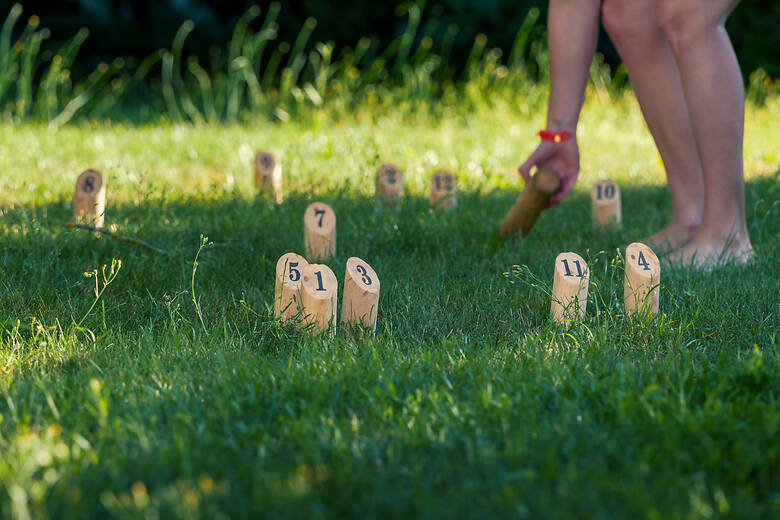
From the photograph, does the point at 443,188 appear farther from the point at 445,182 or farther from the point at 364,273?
the point at 364,273

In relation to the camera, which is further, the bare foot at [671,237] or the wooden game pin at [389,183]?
the wooden game pin at [389,183]

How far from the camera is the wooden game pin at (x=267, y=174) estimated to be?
12.1ft

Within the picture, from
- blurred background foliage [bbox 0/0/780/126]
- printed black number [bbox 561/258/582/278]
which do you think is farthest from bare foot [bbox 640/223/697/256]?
blurred background foliage [bbox 0/0/780/126]

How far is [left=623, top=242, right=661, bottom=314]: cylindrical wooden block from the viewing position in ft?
7.29

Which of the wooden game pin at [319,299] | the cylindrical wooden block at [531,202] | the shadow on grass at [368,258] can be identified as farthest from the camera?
the cylindrical wooden block at [531,202]

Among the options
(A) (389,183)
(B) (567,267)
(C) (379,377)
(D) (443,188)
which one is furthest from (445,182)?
(C) (379,377)

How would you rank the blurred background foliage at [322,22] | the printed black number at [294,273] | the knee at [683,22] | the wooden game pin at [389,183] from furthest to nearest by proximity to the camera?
the blurred background foliage at [322,22], the wooden game pin at [389,183], the knee at [683,22], the printed black number at [294,273]

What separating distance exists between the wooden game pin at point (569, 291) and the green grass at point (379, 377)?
0.17 feet

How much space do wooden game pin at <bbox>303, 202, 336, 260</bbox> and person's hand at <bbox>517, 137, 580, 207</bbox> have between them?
707mm

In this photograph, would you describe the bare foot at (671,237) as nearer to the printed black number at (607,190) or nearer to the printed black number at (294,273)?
the printed black number at (607,190)

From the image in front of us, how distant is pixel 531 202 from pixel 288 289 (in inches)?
44.8

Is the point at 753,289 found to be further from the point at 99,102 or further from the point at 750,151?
the point at 99,102

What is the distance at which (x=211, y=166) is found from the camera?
449 cm

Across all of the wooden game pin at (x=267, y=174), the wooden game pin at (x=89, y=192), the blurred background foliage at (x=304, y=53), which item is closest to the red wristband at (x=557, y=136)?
the wooden game pin at (x=267, y=174)
